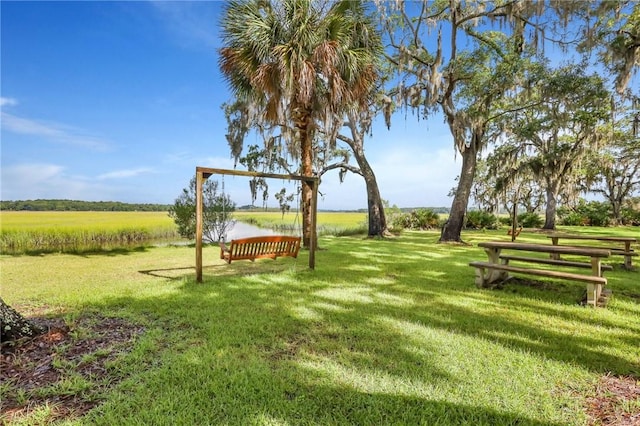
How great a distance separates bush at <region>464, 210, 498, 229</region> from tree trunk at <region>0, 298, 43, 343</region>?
21.5 meters

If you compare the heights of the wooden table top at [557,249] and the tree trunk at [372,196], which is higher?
the tree trunk at [372,196]

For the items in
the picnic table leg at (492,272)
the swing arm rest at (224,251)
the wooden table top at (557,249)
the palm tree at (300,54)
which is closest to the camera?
the wooden table top at (557,249)

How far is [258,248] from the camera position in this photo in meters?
6.84

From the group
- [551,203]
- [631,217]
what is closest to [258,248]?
[551,203]

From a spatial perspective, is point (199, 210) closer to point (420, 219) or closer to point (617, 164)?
point (420, 219)

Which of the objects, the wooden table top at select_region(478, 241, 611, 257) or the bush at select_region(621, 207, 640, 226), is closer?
the wooden table top at select_region(478, 241, 611, 257)

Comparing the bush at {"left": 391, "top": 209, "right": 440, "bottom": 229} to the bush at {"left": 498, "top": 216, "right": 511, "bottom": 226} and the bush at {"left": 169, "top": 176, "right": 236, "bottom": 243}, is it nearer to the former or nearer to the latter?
the bush at {"left": 498, "top": 216, "right": 511, "bottom": 226}

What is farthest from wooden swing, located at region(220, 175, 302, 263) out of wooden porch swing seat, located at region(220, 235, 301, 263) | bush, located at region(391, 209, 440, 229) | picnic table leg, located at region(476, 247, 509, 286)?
bush, located at region(391, 209, 440, 229)

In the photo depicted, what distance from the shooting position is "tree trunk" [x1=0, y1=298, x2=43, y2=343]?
2.73 metres

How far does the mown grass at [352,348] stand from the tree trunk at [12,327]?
Result: 91 centimetres

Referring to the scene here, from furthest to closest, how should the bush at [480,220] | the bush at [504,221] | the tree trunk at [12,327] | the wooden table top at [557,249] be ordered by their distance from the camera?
the bush at [504,221]
the bush at [480,220]
the wooden table top at [557,249]
the tree trunk at [12,327]

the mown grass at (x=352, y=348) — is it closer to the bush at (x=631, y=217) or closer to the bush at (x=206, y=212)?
the bush at (x=206, y=212)

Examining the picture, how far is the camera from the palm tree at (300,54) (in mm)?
7438

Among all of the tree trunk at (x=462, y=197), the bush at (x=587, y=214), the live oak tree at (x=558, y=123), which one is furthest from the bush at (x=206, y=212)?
the bush at (x=587, y=214)
